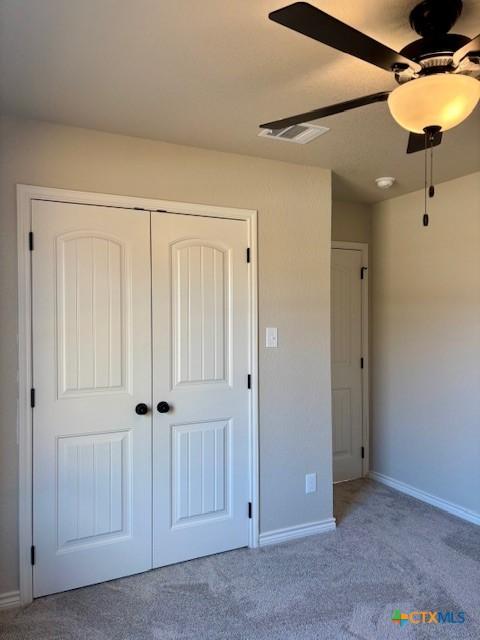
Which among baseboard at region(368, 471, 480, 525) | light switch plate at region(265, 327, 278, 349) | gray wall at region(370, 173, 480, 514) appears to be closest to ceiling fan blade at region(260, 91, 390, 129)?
light switch plate at region(265, 327, 278, 349)

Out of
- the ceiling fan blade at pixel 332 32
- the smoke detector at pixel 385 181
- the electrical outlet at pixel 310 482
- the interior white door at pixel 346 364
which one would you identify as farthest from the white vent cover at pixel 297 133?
the electrical outlet at pixel 310 482

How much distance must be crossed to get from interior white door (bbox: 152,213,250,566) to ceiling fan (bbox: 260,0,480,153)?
4.52 ft

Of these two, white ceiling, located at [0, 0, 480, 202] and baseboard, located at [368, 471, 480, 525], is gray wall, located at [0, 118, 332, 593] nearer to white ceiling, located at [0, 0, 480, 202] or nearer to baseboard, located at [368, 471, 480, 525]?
white ceiling, located at [0, 0, 480, 202]

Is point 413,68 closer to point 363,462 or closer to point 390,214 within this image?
point 390,214

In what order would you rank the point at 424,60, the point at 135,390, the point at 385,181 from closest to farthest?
1. the point at 424,60
2. the point at 135,390
3. the point at 385,181

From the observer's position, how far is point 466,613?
2252mm

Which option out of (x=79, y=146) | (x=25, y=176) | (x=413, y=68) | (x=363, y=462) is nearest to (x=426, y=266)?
(x=363, y=462)

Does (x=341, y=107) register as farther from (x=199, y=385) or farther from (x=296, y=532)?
(x=296, y=532)

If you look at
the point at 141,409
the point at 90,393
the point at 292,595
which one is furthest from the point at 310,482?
the point at 90,393

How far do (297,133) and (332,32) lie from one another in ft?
4.55

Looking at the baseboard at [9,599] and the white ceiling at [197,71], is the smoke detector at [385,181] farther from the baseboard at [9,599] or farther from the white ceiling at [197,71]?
the baseboard at [9,599]

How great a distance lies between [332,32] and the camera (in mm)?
1229

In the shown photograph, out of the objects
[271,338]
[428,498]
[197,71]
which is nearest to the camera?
[197,71]

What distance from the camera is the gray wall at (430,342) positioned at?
3365 millimetres
